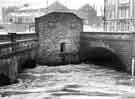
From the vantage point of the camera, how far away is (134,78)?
577 inches

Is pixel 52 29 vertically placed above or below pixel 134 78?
above

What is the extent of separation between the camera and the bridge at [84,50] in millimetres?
12823

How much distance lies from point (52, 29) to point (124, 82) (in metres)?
9.52

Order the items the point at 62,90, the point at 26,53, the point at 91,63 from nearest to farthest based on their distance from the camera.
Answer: the point at 62,90 < the point at 26,53 < the point at 91,63

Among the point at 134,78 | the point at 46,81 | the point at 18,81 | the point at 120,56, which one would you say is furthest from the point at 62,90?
the point at 120,56

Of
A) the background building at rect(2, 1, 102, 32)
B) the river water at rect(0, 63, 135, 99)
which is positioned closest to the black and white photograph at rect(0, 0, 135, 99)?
the river water at rect(0, 63, 135, 99)

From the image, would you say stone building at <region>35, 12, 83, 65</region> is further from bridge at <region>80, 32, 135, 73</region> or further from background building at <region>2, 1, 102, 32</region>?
background building at <region>2, 1, 102, 32</region>

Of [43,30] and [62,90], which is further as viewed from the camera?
[43,30]

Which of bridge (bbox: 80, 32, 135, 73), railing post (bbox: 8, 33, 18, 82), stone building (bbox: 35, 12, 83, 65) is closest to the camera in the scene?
railing post (bbox: 8, 33, 18, 82)

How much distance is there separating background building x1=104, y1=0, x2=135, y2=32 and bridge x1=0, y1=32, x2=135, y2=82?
357 cm

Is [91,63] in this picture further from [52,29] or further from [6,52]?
[6,52]

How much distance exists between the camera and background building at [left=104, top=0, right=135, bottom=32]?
857 inches

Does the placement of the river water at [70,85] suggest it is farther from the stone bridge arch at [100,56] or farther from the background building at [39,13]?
the background building at [39,13]

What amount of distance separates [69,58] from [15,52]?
26.6 ft
